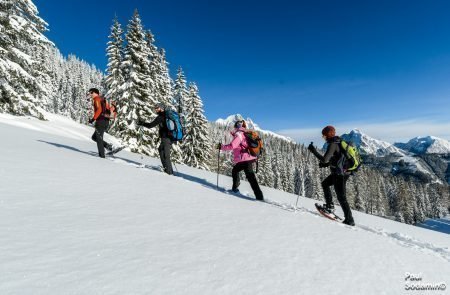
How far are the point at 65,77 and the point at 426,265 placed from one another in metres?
116

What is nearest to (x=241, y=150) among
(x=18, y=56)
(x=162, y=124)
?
(x=162, y=124)

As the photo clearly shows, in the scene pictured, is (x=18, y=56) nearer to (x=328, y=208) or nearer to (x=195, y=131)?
(x=195, y=131)

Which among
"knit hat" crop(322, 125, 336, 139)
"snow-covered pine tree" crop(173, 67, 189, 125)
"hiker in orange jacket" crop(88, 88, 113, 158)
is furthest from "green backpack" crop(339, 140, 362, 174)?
"snow-covered pine tree" crop(173, 67, 189, 125)

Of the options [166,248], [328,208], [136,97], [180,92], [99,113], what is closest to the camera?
[166,248]

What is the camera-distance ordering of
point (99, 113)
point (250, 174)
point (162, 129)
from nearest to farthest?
point (250, 174) → point (162, 129) → point (99, 113)

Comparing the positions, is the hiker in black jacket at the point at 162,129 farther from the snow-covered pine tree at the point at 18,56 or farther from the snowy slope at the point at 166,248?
the snow-covered pine tree at the point at 18,56

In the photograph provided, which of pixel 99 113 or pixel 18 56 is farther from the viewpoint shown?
pixel 18 56

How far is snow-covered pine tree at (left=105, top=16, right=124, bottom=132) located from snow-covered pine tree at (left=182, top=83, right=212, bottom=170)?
27.1 feet

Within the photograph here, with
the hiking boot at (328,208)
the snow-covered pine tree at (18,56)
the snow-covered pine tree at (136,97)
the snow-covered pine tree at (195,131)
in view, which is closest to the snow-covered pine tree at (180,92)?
the snow-covered pine tree at (195,131)

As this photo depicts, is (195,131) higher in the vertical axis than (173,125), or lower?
higher

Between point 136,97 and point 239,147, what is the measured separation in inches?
857

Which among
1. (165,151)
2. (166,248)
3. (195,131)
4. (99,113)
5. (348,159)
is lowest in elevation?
(166,248)

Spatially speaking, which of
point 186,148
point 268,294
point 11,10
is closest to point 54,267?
point 268,294

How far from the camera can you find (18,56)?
1998cm
